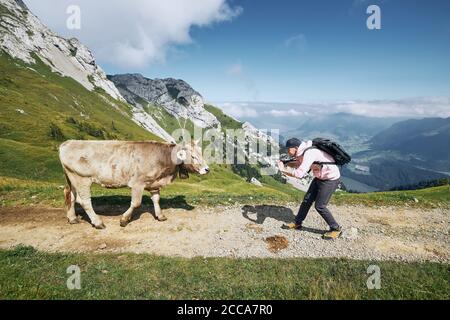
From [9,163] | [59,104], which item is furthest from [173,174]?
[59,104]

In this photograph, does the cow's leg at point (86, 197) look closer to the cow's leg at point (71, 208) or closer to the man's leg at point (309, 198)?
the cow's leg at point (71, 208)

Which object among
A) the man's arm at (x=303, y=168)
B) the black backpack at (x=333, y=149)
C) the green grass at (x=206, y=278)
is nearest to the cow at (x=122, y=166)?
the green grass at (x=206, y=278)

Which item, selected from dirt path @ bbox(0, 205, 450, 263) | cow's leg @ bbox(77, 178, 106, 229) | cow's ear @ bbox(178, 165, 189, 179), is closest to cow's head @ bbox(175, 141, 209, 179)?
cow's ear @ bbox(178, 165, 189, 179)

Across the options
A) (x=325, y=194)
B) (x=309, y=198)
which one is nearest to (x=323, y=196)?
(x=325, y=194)

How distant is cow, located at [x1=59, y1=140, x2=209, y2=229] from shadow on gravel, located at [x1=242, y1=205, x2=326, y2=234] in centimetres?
428

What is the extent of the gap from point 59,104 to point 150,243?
173835 millimetres

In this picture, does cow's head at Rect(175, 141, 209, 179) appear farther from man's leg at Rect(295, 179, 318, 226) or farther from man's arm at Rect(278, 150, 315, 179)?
man's leg at Rect(295, 179, 318, 226)

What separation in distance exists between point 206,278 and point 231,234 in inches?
166

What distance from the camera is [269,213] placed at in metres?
17.2

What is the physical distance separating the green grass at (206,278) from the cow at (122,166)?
3.18 meters

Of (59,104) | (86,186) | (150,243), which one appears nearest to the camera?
(150,243)

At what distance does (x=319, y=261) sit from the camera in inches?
438
